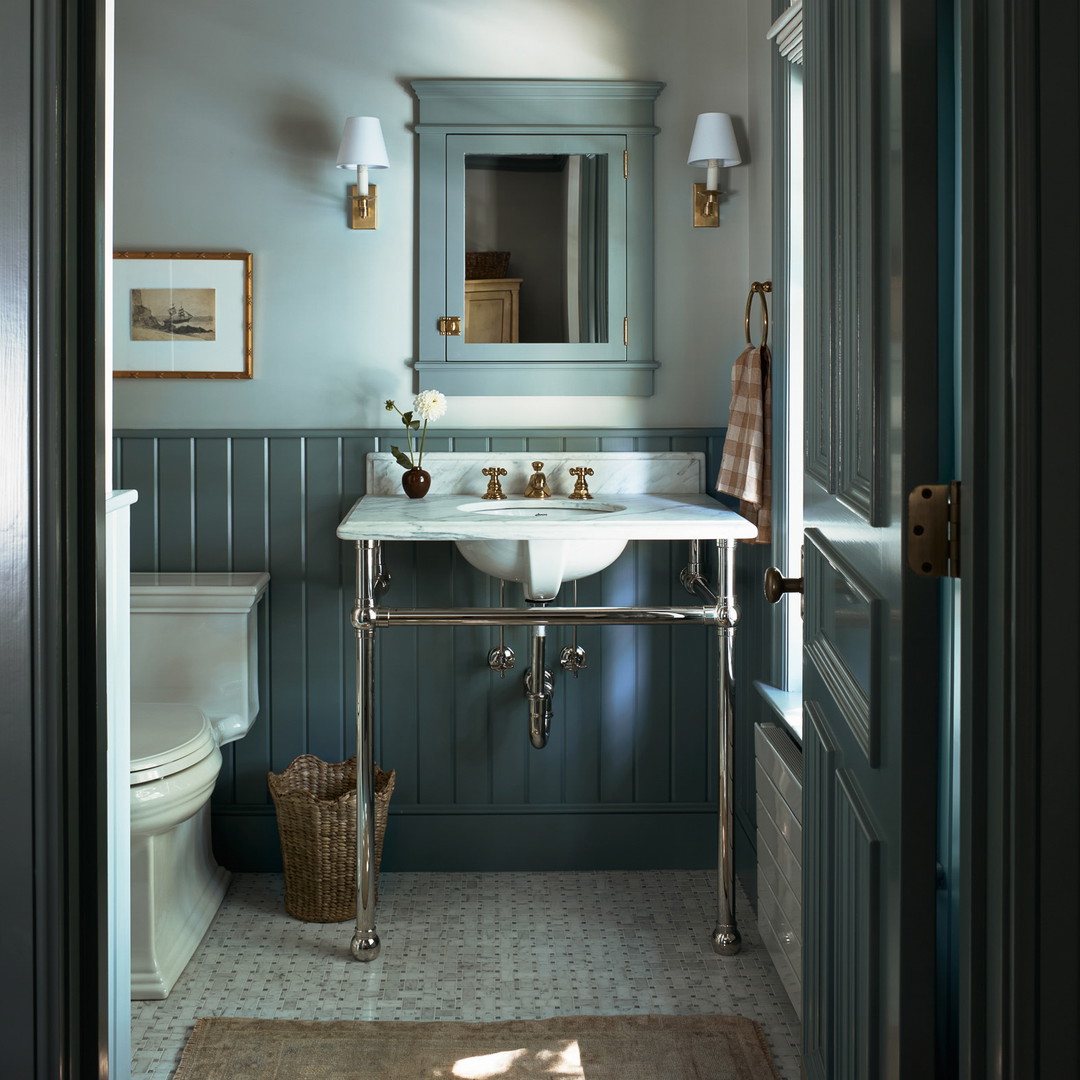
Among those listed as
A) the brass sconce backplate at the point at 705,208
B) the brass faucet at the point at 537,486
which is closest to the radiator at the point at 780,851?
the brass faucet at the point at 537,486

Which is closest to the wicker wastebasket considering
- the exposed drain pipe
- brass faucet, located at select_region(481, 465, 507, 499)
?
the exposed drain pipe

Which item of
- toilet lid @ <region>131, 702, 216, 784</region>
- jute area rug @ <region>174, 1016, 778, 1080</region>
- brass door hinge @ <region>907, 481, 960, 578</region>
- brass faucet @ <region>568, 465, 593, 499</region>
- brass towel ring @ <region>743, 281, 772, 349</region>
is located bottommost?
jute area rug @ <region>174, 1016, 778, 1080</region>

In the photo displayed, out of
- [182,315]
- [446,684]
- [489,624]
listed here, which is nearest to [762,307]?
[489,624]

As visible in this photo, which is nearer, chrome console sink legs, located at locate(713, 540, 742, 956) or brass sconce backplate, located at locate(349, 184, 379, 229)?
chrome console sink legs, located at locate(713, 540, 742, 956)

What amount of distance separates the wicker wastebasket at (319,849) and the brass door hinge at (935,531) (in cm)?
192

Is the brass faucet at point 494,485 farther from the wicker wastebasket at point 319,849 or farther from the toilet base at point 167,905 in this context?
the toilet base at point 167,905

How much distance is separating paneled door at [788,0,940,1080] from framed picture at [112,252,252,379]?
5.92ft

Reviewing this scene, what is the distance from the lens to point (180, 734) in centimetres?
248

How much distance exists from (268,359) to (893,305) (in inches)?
85.3

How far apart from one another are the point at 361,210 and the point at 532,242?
0.43m

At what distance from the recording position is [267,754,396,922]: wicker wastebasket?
2.70 m

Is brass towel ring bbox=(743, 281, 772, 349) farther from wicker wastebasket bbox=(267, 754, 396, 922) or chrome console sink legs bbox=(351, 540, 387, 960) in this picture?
wicker wastebasket bbox=(267, 754, 396, 922)

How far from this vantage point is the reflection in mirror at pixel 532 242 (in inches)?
116

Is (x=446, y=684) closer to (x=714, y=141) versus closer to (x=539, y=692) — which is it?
(x=539, y=692)
